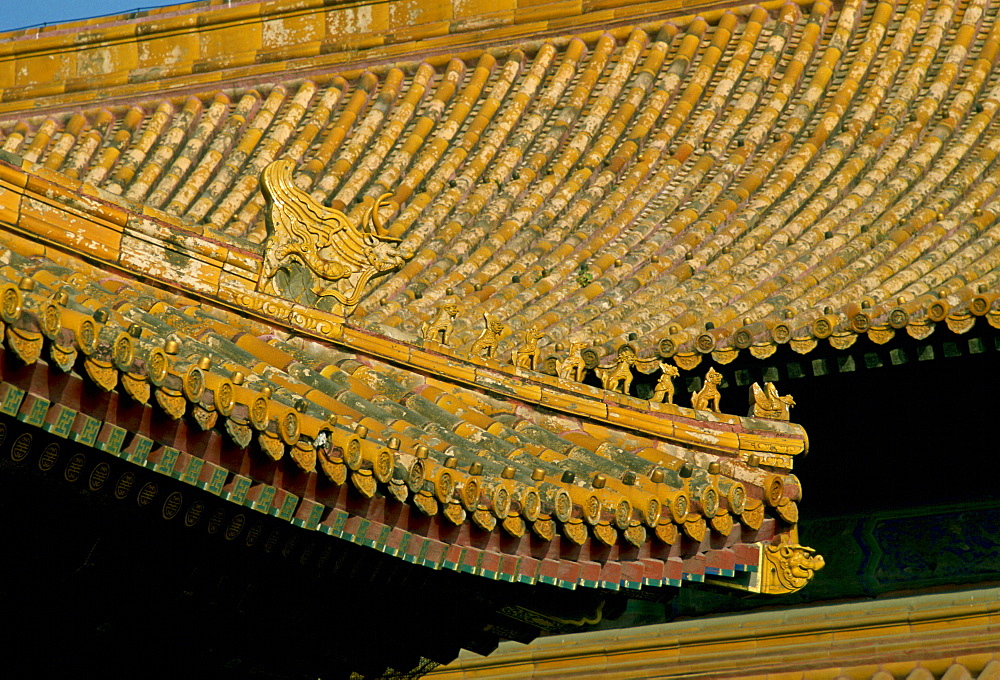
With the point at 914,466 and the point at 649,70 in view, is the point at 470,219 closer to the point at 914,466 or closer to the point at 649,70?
the point at 649,70

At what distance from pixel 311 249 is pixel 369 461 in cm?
142

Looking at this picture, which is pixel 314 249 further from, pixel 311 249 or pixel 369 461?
pixel 369 461

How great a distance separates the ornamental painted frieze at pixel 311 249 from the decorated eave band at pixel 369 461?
3.44 ft

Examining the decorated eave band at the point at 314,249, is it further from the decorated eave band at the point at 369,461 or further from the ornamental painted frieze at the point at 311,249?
the decorated eave band at the point at 369,461

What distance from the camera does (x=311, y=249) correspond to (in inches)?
228

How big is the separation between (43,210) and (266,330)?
78 centimetres

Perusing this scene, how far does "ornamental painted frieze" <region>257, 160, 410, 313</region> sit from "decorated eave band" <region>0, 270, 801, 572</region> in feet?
3.44

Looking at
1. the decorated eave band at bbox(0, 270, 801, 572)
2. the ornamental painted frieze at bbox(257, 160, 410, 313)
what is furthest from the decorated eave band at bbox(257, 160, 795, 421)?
the decorated eave band at bbox(0, 270, 801, 572)

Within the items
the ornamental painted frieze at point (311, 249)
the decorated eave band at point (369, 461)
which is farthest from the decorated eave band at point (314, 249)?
the decorated eave band at point (369, 461)

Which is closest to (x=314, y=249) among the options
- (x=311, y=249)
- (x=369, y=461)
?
(x=311, y=249)

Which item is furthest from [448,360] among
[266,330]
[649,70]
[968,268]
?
[649,70]

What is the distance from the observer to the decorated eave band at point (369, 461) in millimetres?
3861

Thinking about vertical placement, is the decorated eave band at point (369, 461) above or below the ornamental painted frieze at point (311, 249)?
below

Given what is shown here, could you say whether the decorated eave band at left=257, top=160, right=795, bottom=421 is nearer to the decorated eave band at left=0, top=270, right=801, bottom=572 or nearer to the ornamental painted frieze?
the ornamental painted frieze
